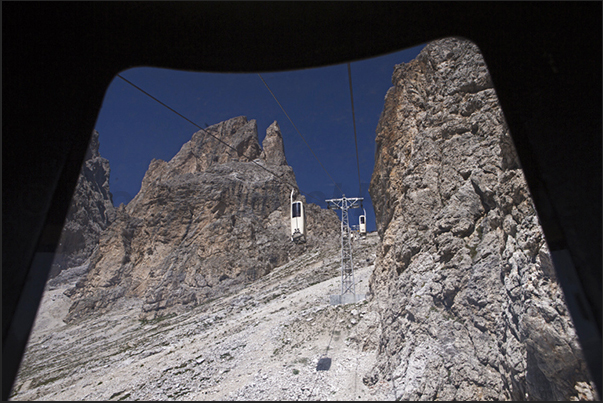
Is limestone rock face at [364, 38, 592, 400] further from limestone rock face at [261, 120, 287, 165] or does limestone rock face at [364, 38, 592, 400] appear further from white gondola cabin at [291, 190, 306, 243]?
limestone rock face at [261, 120, 287, 165]

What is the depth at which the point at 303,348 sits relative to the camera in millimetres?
15438

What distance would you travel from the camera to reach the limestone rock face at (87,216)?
8081 centimetres

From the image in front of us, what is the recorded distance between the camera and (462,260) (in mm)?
10148

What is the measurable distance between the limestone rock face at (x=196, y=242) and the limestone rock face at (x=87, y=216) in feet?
58.3

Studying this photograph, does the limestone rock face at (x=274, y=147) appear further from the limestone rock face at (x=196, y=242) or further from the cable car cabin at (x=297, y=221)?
the cable car cabin at (x=297, y=221)

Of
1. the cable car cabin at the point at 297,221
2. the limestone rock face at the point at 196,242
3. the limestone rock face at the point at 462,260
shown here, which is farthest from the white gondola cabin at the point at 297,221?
the limestone rock face at the point at 462,260

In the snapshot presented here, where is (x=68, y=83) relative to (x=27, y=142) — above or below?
above

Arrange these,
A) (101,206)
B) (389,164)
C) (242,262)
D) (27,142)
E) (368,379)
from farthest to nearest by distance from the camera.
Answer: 1. (101,206)
2. (242,262)
3. (389,164)
4. (368,379)
5. (27,142)

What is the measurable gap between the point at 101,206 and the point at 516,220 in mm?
113605

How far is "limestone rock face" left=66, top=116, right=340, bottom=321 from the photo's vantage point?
48406 mm

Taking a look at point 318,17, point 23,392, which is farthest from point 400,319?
point 23,392

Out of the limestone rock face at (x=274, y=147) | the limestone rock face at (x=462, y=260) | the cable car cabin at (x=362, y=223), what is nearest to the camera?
the limestone rock face at (x=462, y=260)

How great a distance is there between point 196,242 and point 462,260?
4879 cm

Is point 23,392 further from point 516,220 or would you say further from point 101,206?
point 101,206
